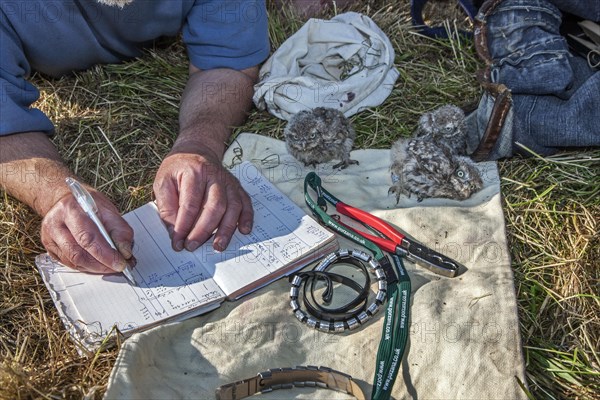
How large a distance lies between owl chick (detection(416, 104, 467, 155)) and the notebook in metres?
0.71

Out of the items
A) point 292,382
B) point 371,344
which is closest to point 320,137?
point 371,344

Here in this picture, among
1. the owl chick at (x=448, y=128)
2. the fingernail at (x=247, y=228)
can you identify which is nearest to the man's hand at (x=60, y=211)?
the fingernail at (x=247, y=228)

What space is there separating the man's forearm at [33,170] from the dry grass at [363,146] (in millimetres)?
94

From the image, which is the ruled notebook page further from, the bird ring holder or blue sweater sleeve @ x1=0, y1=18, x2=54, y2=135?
blue sweater sleeve @ x1=0, y1=18, x2=54, y2=135

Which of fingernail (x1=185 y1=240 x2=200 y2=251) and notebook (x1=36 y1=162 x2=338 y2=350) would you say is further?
fingernail (x1=185 y1=240 x2=200 y2=251)

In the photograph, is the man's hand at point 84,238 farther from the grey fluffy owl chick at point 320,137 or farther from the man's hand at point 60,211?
the grey fluffy owl chick at point 320,137

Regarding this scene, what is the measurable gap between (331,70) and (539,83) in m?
1.03

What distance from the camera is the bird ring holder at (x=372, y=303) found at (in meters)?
1.80

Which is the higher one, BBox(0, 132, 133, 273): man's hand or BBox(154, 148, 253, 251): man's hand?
BBox(0, 132, 133, 273): man's hand

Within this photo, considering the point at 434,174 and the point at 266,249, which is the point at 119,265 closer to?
the point at 266,249

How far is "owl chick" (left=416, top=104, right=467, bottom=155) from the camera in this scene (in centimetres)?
258

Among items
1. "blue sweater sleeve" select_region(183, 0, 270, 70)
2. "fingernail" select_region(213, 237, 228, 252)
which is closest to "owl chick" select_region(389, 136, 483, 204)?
"fingernail" select_region(213, 237, 228, 252)

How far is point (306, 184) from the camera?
7.99 ft

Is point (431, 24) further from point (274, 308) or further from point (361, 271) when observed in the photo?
point (274, 308)
